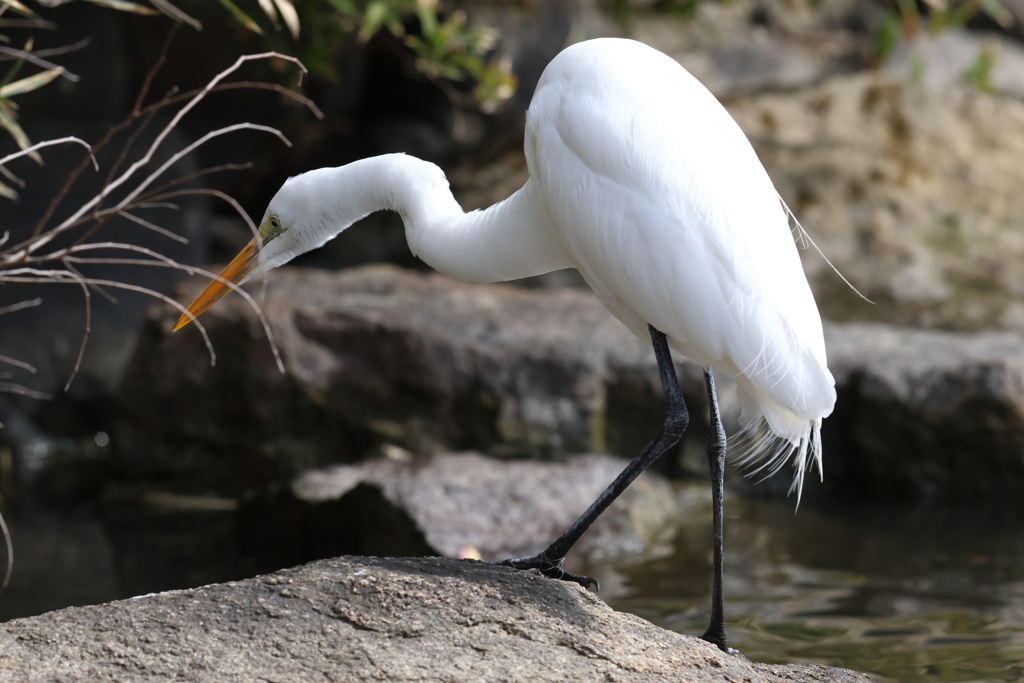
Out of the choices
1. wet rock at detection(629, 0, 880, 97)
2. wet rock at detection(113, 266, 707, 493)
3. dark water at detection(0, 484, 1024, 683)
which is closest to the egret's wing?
dark water at detection(0, 484, 1024, 683)

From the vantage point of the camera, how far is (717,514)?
8.62 ft

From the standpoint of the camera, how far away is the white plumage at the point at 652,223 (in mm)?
2455

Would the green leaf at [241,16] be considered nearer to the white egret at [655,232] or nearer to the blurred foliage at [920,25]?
the white egret at [655,232]

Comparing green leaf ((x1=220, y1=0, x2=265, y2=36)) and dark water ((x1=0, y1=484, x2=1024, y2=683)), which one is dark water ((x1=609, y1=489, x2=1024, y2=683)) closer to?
dark water ((x1=0, y1=484, x2=1024, y2=683))

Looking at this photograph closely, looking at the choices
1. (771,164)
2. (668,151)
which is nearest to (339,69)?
(771,164)

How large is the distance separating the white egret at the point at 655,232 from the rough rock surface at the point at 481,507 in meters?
1.39

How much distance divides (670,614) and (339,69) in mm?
5471

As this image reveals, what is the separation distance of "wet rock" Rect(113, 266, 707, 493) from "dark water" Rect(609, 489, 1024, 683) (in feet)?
2.59

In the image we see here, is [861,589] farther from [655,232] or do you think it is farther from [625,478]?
[655,232]

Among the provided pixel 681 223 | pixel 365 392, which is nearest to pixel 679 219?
pixel 681 223

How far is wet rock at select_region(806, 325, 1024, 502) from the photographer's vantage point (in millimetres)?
4664

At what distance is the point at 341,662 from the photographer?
2.03m

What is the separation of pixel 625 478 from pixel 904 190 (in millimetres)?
5544

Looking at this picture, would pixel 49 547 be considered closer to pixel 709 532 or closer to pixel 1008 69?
pixel 709 532
